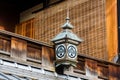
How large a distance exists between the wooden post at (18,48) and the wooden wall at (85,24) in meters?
4.72

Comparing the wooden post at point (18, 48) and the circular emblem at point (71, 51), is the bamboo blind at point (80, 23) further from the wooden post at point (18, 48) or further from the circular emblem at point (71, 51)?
the wooden post at point (18, 48)

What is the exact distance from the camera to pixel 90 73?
18.8 metres

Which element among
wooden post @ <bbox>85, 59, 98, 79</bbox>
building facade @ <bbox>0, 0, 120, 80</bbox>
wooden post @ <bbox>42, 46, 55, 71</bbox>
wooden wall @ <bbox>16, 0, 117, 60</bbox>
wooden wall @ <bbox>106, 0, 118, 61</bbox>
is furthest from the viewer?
wooden wall @ <bbox>16, 0, 117, 60</bbox>

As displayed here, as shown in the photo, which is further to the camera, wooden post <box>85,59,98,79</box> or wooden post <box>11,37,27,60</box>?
wooden post <box>85,59,98,79</box>

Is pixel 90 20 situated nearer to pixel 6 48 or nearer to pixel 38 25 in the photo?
→ pixel 38 25

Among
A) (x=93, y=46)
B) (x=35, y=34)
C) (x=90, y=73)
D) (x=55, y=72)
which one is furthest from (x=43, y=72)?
(x=35, y=34)

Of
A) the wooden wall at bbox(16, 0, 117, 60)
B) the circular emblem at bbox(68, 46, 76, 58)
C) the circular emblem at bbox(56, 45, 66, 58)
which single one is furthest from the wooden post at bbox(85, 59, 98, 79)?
the wooden wall at bbox(16, 0, 117, 60)

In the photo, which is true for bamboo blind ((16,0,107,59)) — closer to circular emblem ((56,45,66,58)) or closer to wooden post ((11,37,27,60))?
circular emblem ((56,45,66,58))

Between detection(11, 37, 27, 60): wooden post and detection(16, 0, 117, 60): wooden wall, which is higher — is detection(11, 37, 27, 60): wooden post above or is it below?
below

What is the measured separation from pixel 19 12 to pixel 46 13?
186 centimetres

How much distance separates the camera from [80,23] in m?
22.7

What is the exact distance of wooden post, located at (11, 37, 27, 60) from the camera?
17.0 metres

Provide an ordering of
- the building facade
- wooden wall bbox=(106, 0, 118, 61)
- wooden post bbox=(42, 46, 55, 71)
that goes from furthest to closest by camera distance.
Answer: wooden wall bbox=(106, 0, 118, 61), wooden post bbox=(42, 46, 55, 71), the building facade

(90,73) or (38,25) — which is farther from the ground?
(38,25)
